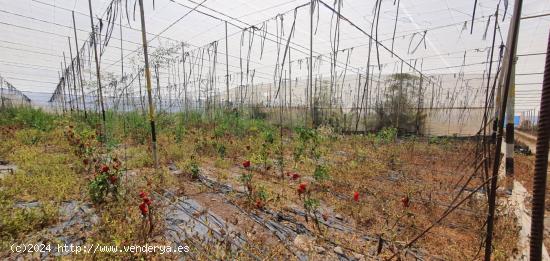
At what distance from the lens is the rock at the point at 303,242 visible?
91.0 inches

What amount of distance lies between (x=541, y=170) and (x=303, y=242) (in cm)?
197

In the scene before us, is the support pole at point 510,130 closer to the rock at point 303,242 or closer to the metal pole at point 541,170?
the rock at point 303,242

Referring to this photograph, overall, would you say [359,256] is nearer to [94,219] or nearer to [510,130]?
[94,219]

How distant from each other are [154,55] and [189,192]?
28.5 feet

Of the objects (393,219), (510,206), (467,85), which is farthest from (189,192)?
(467,85)

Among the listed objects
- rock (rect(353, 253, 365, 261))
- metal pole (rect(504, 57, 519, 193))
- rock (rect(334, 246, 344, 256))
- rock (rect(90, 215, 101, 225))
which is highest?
metal pole (rect(504, 57, 519, 193))

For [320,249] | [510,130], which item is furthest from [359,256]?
[510,130]

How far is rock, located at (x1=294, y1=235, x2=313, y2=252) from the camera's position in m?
2.31

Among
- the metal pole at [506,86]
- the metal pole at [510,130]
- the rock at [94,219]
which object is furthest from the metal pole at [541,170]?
the metal pole at [510,130]

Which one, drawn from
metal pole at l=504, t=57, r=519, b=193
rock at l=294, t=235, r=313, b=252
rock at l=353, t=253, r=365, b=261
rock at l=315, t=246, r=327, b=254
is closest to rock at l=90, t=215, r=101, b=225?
rock at l=294, t=235, r=313, b=252

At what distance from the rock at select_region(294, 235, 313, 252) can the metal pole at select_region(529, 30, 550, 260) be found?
5.57ft

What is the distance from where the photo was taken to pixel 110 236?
219 cm

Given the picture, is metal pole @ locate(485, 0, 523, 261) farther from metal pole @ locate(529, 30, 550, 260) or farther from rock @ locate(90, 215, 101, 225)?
rock @ locate(90, 215, 101, 225)

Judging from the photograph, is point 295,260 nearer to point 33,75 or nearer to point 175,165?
point 175,165
